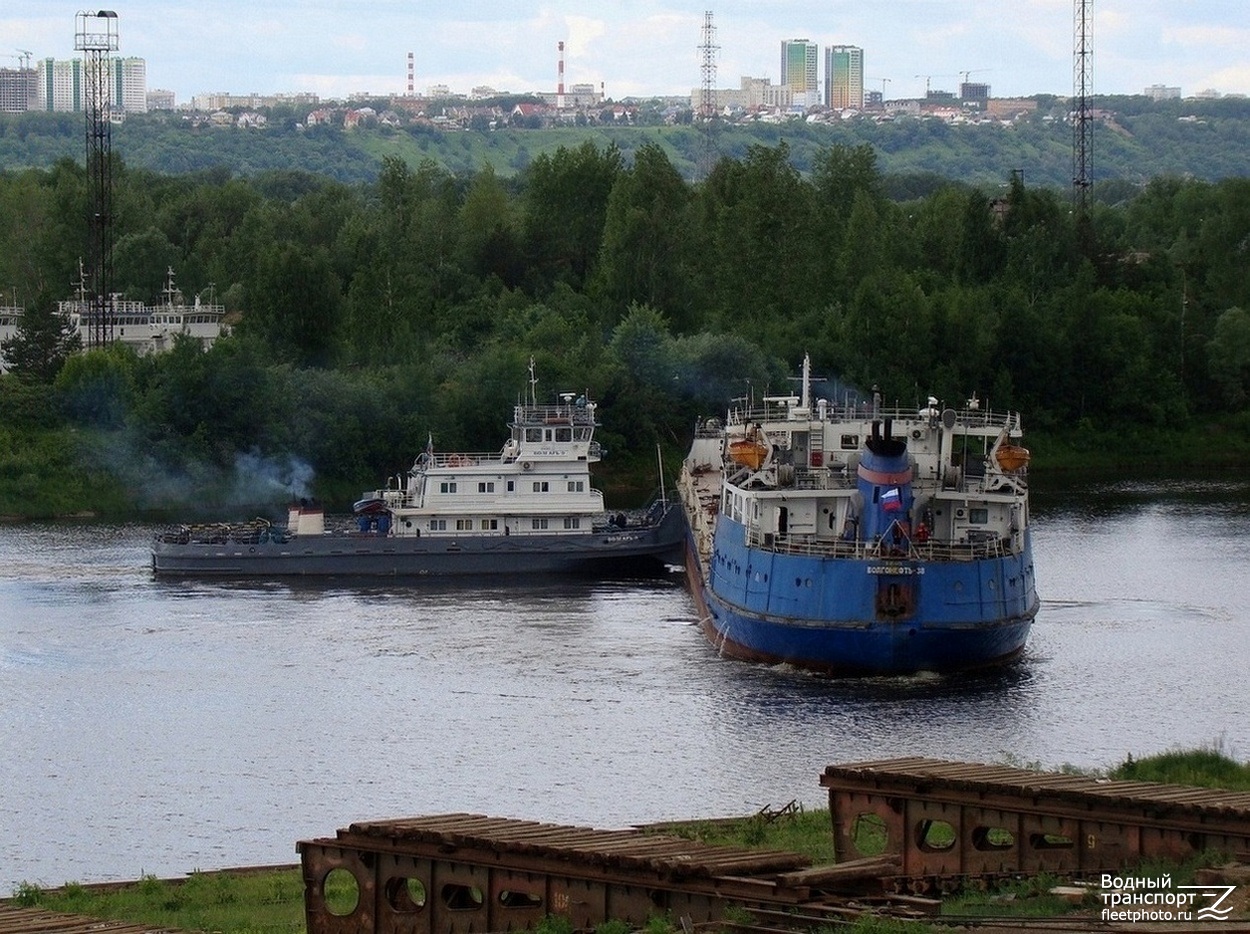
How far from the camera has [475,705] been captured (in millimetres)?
51062

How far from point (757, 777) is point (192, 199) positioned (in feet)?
353

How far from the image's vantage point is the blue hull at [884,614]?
177ft

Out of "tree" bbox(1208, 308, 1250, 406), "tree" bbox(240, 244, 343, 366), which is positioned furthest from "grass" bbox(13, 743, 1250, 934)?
"tree" bbox(1208, 308, 1250, 406)

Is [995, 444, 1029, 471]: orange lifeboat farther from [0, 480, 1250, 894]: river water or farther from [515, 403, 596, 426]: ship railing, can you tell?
[515, 403, 596, 426]: ship railing

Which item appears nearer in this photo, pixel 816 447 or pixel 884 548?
pixel 884 548

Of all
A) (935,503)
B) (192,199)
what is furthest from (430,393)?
(192,199)

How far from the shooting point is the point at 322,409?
3740 inches

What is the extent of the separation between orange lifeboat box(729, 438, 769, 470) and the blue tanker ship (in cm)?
4

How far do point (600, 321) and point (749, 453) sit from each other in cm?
5203

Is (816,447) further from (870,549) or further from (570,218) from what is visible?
(570,218)

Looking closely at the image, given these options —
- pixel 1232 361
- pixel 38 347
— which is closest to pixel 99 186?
pixel 38 347

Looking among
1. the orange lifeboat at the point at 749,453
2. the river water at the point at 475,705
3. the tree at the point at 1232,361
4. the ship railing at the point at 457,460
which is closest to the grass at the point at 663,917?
the river water at the point at 475,705

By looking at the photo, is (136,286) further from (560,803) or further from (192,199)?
(560,803)

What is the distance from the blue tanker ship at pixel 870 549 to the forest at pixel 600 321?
33.2 metres
